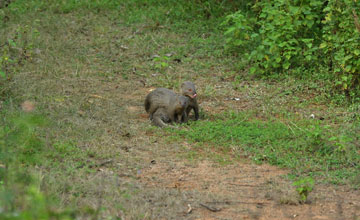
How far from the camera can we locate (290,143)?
654 centimetres

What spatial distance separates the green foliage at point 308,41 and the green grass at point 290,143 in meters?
1.27

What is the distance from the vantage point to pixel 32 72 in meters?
8.80

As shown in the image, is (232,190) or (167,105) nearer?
(232,190)

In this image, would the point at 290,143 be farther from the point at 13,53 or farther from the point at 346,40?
the point at 13,53

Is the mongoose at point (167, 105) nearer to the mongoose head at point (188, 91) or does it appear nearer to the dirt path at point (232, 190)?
the mongoose head at point (188, 91)

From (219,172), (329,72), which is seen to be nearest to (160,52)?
(329,72)

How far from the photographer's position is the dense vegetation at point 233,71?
Answer: 530 cm

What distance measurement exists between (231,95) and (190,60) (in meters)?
1.73

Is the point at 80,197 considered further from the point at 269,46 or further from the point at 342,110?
the point at 269,46

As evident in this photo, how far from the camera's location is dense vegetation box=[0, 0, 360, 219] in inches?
209

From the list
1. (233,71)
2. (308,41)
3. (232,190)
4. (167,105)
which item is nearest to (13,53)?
(167,105)

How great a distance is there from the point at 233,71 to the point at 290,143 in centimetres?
337

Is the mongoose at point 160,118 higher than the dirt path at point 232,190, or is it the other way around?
the dirt path at point 232,190

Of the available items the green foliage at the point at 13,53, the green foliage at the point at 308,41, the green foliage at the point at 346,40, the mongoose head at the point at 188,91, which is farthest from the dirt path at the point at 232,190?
the green foliage at the point at 308,41
